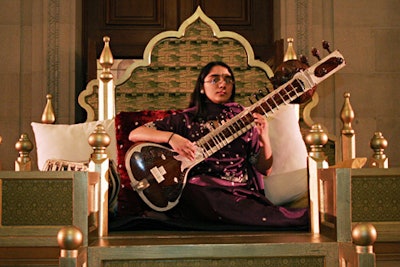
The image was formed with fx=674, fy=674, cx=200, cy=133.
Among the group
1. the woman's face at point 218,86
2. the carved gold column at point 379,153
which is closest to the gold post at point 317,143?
the woman's face at point 218,86

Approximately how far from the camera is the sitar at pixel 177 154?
2.43m

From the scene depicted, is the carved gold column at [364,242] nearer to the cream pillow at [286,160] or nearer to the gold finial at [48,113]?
the cream pillow at [286,160]

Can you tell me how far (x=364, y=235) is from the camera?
1753 mm

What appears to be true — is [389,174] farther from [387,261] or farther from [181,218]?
[181,218]

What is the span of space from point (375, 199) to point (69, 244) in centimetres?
96

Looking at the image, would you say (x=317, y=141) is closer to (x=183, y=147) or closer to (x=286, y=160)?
(x=286, y=160)

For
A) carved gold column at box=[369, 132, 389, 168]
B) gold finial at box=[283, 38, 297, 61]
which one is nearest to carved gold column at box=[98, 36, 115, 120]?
gold finial at box=[283, 38, 297, 61]

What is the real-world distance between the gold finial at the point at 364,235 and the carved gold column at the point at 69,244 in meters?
0.72

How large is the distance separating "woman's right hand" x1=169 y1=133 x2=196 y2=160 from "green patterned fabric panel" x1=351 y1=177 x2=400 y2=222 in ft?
2.12

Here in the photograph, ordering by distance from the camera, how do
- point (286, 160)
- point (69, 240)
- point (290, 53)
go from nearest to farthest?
1. point (69, 240)
2. point (286, 160)
3. point (290, 53)

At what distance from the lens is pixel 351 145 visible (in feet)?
10.3

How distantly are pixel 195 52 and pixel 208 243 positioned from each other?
150 centimetres

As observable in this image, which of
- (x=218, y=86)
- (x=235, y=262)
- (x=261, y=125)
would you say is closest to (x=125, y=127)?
(x=218, y=86)

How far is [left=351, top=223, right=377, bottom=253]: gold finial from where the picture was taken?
175 cm
